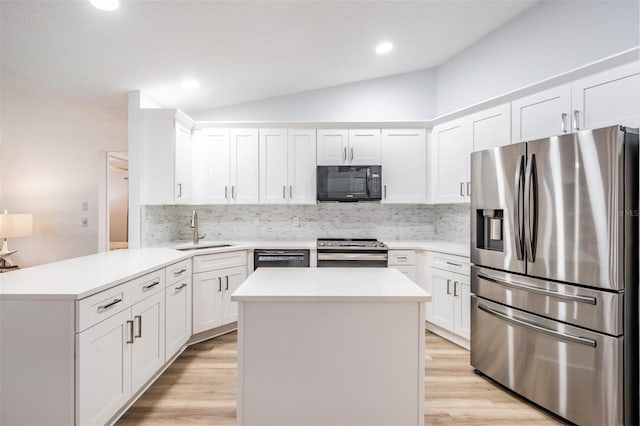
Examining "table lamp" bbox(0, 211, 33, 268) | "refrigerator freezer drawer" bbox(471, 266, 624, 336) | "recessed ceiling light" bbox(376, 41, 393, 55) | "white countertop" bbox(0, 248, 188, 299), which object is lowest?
"refrigerator freezer drawer" bbox(471, 266, 624, 336)

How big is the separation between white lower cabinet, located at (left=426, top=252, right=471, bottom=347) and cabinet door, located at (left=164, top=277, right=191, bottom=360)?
2334mm

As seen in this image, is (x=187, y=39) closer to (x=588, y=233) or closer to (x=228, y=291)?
(x=228, y=291)

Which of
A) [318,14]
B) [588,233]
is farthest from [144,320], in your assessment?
[588,233]

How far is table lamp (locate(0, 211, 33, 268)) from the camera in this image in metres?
4.05

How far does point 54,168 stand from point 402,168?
4.66 m

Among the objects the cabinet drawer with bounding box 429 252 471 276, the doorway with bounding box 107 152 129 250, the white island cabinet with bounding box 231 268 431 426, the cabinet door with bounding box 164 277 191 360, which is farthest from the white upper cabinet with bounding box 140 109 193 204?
the doorway with bounding box 107 152 129 250

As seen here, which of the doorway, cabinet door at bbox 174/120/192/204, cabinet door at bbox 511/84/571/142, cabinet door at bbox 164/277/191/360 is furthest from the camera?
the doorway

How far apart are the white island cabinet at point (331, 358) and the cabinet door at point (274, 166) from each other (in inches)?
92.5

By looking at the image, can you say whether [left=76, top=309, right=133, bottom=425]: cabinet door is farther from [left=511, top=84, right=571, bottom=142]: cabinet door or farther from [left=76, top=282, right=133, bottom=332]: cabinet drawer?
[left=511, top=84, right=571, bottom=142]: cabinet door

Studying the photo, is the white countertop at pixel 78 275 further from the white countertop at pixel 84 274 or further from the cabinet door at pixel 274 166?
the cabinet door at pixel 274 166

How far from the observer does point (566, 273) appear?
196 cm

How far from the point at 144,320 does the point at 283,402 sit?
3.80 feet

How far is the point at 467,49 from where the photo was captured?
3.68 metres

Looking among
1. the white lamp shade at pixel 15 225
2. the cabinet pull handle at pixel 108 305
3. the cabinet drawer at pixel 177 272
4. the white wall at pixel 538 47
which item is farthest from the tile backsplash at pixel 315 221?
the cabinet pull handle at pixel 108 305
